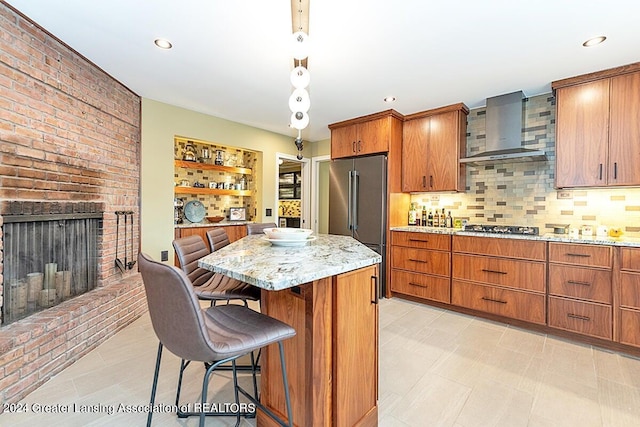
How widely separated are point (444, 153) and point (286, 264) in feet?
10.3

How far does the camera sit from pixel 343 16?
1944 millimetres

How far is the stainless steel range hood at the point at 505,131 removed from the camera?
10.3ft

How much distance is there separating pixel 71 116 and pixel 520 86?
4.12 m

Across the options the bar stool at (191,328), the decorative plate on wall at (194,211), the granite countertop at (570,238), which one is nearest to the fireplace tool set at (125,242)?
the decorative plate on wall at (194,211)

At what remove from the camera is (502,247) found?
3.03 metres

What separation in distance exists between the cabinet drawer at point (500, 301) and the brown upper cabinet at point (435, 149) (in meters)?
1.19

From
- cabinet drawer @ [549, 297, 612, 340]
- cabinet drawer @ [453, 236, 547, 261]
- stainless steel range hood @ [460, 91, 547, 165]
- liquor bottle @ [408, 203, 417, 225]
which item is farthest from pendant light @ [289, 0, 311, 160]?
cabinet drawer @ [549, 297, 612, 340]

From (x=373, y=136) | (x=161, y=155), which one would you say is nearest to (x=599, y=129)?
(x=373, y=136)

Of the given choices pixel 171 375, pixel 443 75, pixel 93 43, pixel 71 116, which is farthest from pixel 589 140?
pixel 71 116

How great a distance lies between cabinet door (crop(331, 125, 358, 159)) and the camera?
4.24m

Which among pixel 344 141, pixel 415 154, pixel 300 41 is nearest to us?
pixel 300 41

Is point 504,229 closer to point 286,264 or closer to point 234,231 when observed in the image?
point 286,264

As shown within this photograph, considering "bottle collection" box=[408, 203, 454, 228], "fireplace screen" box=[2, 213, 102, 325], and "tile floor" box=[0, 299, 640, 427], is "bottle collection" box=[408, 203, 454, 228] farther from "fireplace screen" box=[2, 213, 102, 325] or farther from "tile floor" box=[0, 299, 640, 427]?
"fireplace screen" box=[2, 213, 102, 325]

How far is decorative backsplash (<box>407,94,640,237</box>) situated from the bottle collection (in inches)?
4.0
